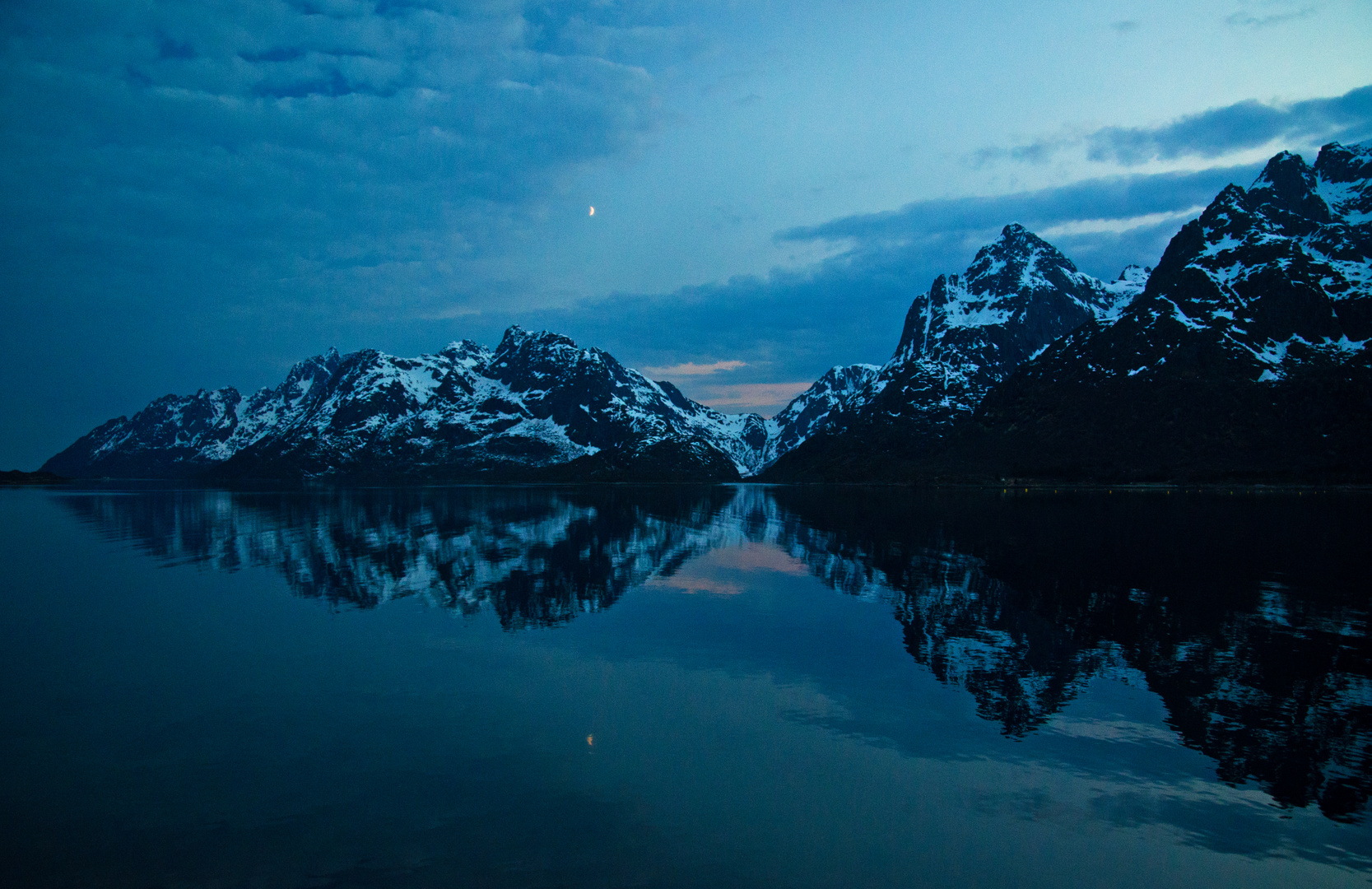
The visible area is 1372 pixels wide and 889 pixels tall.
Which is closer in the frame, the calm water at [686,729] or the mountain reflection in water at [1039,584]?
the calm water at [686,729]

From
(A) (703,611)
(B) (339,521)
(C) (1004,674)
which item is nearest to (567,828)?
(C) (1004,674)

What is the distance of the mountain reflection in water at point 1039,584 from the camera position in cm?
2441

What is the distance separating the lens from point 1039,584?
162 ft

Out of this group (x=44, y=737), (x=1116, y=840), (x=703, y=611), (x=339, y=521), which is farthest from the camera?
(x=339, y=521)

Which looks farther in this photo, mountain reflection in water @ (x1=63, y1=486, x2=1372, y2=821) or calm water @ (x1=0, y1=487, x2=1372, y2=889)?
mountain reflection in water @ (x1=63, y1=486, x2=1372, y2=821)

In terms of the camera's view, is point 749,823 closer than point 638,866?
No

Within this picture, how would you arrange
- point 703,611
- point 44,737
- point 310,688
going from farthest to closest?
point 703,611 → point 310,688 → point 44,737

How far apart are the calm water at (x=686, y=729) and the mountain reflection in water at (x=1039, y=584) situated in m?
0.29

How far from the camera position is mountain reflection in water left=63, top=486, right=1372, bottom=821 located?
80.1ft

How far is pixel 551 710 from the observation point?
25172 millimetres

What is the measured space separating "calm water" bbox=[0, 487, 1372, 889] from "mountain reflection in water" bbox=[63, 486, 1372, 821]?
0.95ft

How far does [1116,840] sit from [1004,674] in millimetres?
12763

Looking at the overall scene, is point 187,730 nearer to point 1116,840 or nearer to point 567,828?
point 567,828

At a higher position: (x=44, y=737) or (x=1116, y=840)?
(x=44, y=737)
